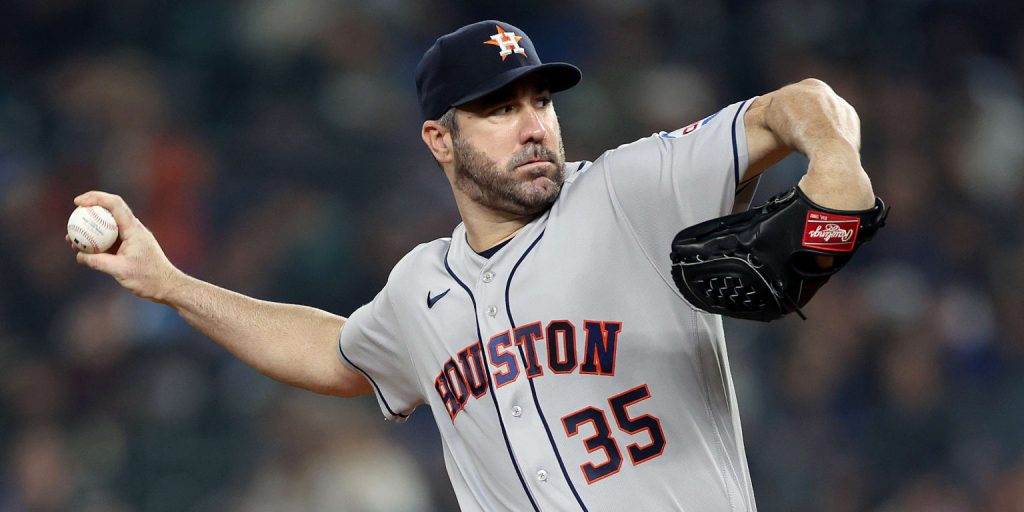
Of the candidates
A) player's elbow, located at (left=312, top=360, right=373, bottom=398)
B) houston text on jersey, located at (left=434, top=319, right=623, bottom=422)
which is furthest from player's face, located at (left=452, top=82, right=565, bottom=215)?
player's elbow, located at (left=312, top=360, right=373, bottom=398)

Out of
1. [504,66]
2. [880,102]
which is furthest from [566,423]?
[880,102]

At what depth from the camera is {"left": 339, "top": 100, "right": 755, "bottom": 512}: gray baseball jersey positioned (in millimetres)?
2141

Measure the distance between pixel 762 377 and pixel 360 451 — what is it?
1765 mm

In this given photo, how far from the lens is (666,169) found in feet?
6.93

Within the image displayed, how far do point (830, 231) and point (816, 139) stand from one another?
0.16 meters

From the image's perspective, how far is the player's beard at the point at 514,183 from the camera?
7.78 ft

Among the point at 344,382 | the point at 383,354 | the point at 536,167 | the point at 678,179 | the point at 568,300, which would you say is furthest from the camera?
the point at 344,382

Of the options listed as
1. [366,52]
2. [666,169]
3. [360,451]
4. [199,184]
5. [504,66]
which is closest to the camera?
[666,169]

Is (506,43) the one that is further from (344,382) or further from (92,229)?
(92,229)

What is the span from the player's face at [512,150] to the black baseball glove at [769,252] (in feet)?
1.61

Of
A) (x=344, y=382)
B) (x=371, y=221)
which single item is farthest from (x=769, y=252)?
(x=371, y=221)

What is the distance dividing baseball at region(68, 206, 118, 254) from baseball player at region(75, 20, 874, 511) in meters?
0.76

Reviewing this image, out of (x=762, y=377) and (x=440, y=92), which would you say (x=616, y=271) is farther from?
(x=762, y=377)

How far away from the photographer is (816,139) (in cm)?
181
